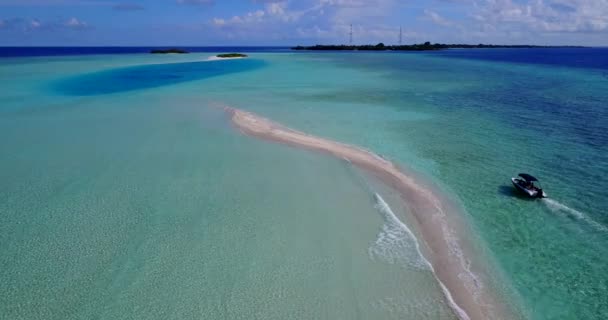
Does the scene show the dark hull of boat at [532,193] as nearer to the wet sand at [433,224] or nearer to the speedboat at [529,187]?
the speedboat at [529,187]

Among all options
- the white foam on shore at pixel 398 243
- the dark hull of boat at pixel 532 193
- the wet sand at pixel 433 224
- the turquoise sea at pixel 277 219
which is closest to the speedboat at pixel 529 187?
the dark hull of boat at pixel 532 193

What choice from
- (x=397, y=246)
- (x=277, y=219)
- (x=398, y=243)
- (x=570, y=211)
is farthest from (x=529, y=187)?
(x=277, y=219)

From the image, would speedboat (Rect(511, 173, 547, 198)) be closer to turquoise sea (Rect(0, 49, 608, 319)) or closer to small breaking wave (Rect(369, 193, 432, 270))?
turquoise sea (Rect(0, 49, 608, 319))

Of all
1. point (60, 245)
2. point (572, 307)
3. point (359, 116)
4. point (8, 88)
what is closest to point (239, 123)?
point (359, 116)

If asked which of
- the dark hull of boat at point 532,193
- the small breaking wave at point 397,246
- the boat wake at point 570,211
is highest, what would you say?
the dark hull of boat at point 532,193

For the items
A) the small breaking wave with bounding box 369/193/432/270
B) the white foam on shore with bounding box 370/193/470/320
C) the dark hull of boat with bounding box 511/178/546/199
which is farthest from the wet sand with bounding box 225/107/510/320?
the dark hull of boat with bounding box 511/178/546/199

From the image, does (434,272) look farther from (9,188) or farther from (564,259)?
(9,188)
